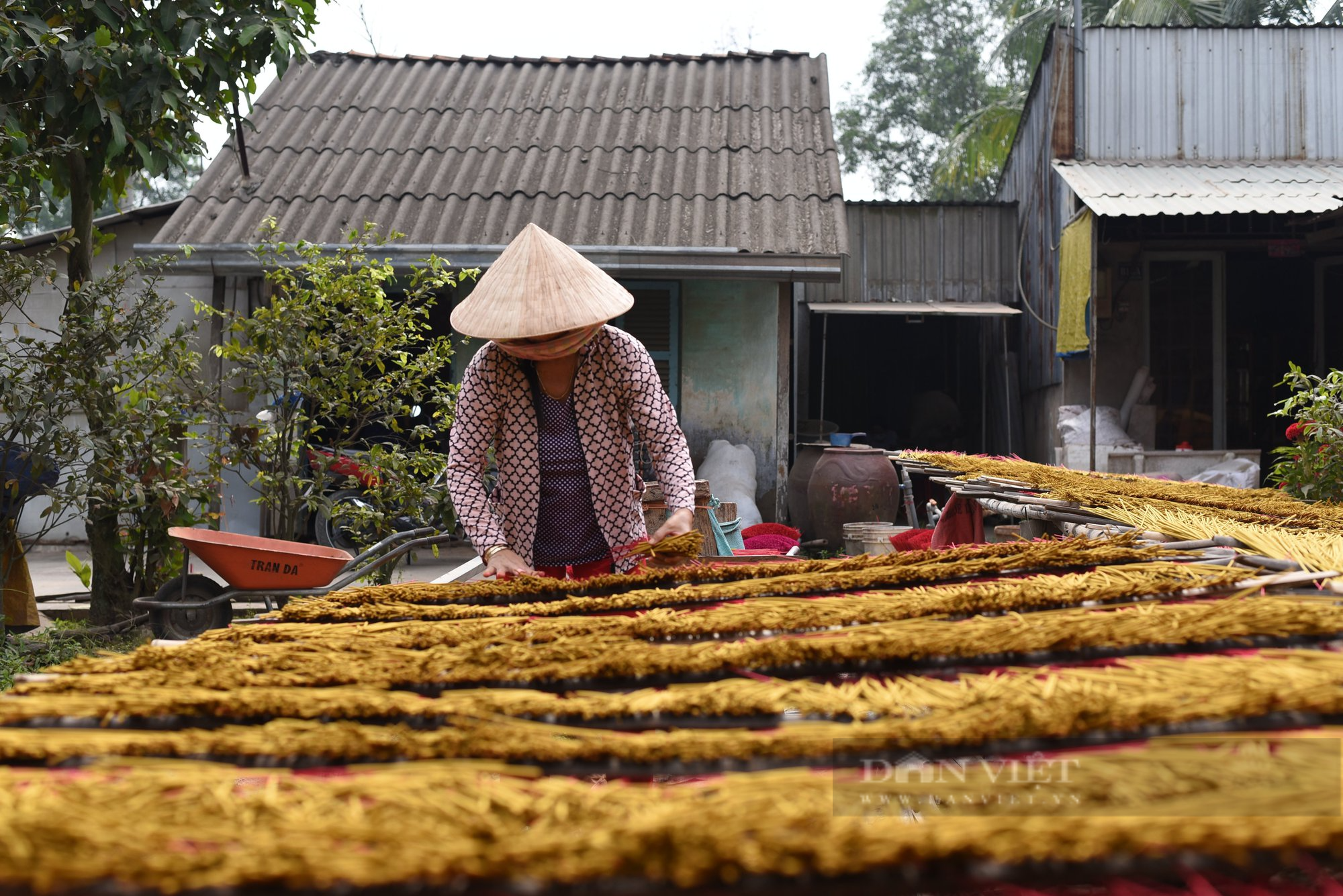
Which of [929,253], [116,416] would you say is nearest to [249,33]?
[116,416]

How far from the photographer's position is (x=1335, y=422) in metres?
4.94

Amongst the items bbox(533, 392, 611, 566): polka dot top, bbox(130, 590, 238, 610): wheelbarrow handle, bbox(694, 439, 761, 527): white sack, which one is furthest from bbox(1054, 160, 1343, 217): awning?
bbox(130, 590, 238, 610): wheelbarrow handle

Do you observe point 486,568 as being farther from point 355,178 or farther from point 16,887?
point 355,178

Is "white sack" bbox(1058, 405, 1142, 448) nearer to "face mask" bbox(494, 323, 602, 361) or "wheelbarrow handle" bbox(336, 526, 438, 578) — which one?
"wheelbarrow handle" bbox(336, 526, 438, 578)

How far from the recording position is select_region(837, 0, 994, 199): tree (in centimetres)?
2714

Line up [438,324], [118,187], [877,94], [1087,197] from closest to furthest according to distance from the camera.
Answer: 1. [118,187]
2. [1087,197]
3. [438,324]
4. [877,94]

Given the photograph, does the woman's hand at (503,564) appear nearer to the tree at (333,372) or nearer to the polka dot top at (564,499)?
the polka dot top at (564,499)

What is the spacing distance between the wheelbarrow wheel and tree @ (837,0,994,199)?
24603 millimetres

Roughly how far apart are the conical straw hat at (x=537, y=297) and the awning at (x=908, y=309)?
9146mm

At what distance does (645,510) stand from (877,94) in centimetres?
2488

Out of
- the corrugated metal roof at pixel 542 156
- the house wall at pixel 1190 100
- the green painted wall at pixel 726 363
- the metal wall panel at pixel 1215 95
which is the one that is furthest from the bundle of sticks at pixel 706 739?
the metal wall panel at pixel 1215 95

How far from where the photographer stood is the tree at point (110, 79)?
4.68 m

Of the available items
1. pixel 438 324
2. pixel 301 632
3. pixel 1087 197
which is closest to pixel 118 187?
pixel 438 324

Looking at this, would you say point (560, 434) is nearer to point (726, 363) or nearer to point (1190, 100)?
point (726, 363)
